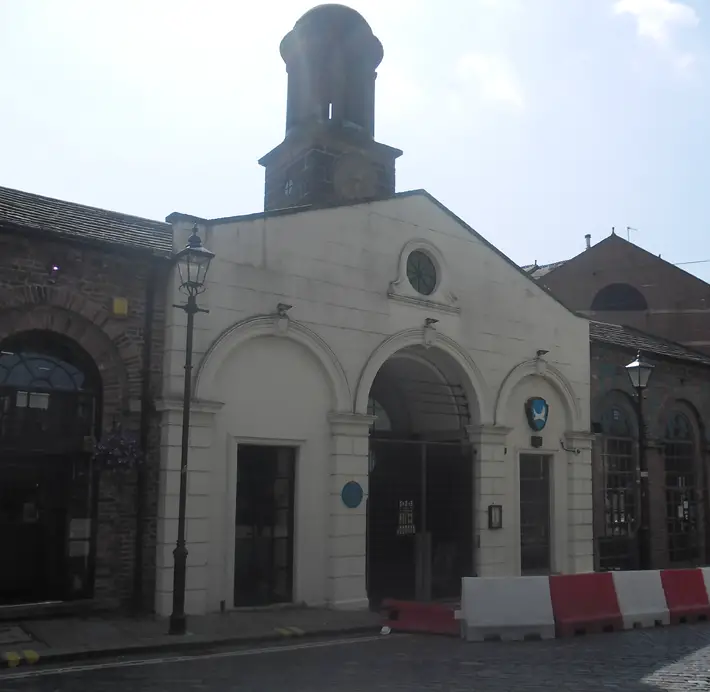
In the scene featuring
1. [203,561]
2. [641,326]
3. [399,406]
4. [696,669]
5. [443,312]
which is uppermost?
[641,326]

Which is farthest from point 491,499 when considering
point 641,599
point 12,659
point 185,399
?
point 12,659

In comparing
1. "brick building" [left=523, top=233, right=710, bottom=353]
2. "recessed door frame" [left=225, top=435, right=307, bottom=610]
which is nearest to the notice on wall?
"recessed door frame" [left=225, top=435, right=307, bottom=610]

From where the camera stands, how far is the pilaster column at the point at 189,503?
11898 millimetres

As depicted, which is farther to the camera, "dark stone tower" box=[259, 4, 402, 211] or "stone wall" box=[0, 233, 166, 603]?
"dark stone tower" box=[259, 4, 402, 211]

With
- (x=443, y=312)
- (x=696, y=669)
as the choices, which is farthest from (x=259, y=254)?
(x=696, y=669)

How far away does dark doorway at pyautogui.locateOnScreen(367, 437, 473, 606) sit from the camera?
14.9 m

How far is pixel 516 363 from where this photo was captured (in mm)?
16812

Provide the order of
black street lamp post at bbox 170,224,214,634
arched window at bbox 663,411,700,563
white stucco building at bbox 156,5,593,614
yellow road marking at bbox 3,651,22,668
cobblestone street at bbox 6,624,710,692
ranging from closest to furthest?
cobblestone street at bbox 6,624,710,692
yellow road marking at bbox 3,651,22,668
black street lamp post at bbox 170,224,214,634
white stucco building at bbox 156,5,593,614
arched window at bbox 663,411,700,563

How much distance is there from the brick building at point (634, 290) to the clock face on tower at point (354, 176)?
1526cm

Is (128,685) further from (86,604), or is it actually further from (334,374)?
(334,374)

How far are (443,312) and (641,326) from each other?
734 inches

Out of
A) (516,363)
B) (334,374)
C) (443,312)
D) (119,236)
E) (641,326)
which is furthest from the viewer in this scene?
(641,326)

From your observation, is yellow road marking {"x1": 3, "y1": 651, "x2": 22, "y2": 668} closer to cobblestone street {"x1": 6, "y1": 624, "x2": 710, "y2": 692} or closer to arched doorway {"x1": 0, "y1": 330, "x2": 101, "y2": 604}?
cobblestone street {"x1": 6, "y1": 624, "x2": 710, "y2": 692}

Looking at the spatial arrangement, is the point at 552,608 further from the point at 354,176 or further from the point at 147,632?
the point at 354,176
